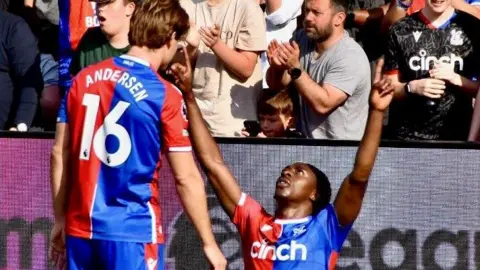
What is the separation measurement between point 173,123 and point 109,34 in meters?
2.07

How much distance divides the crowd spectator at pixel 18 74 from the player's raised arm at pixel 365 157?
9.54 feet

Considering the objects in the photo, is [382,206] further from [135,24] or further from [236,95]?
[135,24]

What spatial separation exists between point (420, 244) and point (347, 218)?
1.09 metres

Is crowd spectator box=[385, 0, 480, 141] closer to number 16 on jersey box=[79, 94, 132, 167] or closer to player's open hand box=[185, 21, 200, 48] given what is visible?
player's open hand box=[185, 21, 200, 48]

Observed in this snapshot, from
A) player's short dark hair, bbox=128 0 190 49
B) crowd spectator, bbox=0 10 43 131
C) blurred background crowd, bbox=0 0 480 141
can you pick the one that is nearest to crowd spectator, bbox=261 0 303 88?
blurred background crowd, bbox=0 0 480 141

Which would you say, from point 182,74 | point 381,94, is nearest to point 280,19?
point 182,74

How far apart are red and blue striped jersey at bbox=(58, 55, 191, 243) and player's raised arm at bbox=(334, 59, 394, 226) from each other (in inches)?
37.2

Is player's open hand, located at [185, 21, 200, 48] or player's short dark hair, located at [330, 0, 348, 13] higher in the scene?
player's short dark hair, located at [330, 0, 348, 13]

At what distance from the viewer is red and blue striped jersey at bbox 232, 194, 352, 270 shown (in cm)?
649

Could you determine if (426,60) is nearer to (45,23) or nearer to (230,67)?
(230,67)

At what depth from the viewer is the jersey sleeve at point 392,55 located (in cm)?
823

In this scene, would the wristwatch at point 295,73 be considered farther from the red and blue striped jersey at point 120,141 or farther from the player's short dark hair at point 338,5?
the red and blue striped jersey at point 120,141

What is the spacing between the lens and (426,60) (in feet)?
26.7

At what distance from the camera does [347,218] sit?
6480 millimetres
